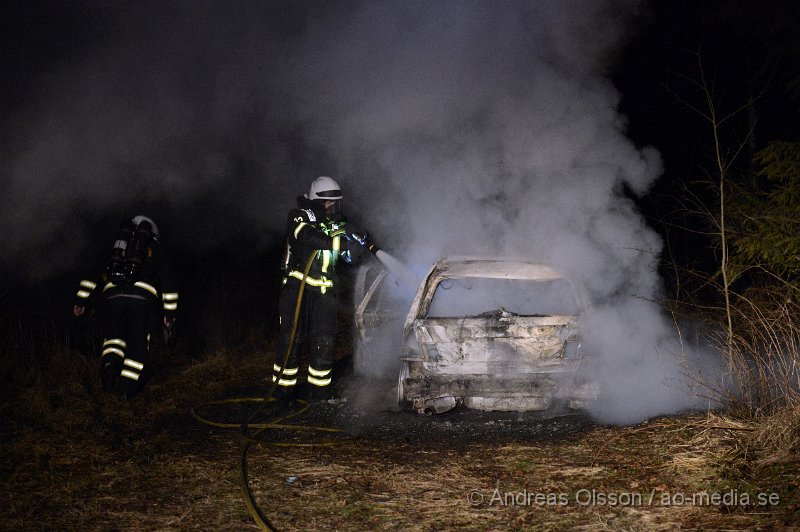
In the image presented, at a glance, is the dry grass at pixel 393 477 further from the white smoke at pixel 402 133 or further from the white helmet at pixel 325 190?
the white helmet at pixel 325 190

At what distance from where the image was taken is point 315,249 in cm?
675

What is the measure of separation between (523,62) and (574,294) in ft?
10.8

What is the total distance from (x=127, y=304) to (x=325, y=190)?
2.40 meters

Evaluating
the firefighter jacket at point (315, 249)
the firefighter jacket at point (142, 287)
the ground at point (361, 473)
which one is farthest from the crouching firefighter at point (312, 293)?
the firefighter jacket at point (142, 287)

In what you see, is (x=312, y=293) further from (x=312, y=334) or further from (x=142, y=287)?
(x=142, y=287)

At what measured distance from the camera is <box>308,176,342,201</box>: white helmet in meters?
7.11

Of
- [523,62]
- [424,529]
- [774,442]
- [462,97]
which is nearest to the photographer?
[424,529]

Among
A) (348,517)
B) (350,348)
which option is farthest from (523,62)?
(348,517)

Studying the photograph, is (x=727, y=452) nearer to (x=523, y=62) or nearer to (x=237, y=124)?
(x=523, y=62)

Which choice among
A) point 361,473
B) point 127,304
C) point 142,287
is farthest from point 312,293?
point 361,473

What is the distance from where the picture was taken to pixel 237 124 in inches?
383

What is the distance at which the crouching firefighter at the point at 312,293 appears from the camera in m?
6.82

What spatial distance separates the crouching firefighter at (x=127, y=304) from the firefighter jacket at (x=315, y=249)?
153cm

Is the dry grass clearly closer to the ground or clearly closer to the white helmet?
the ground
